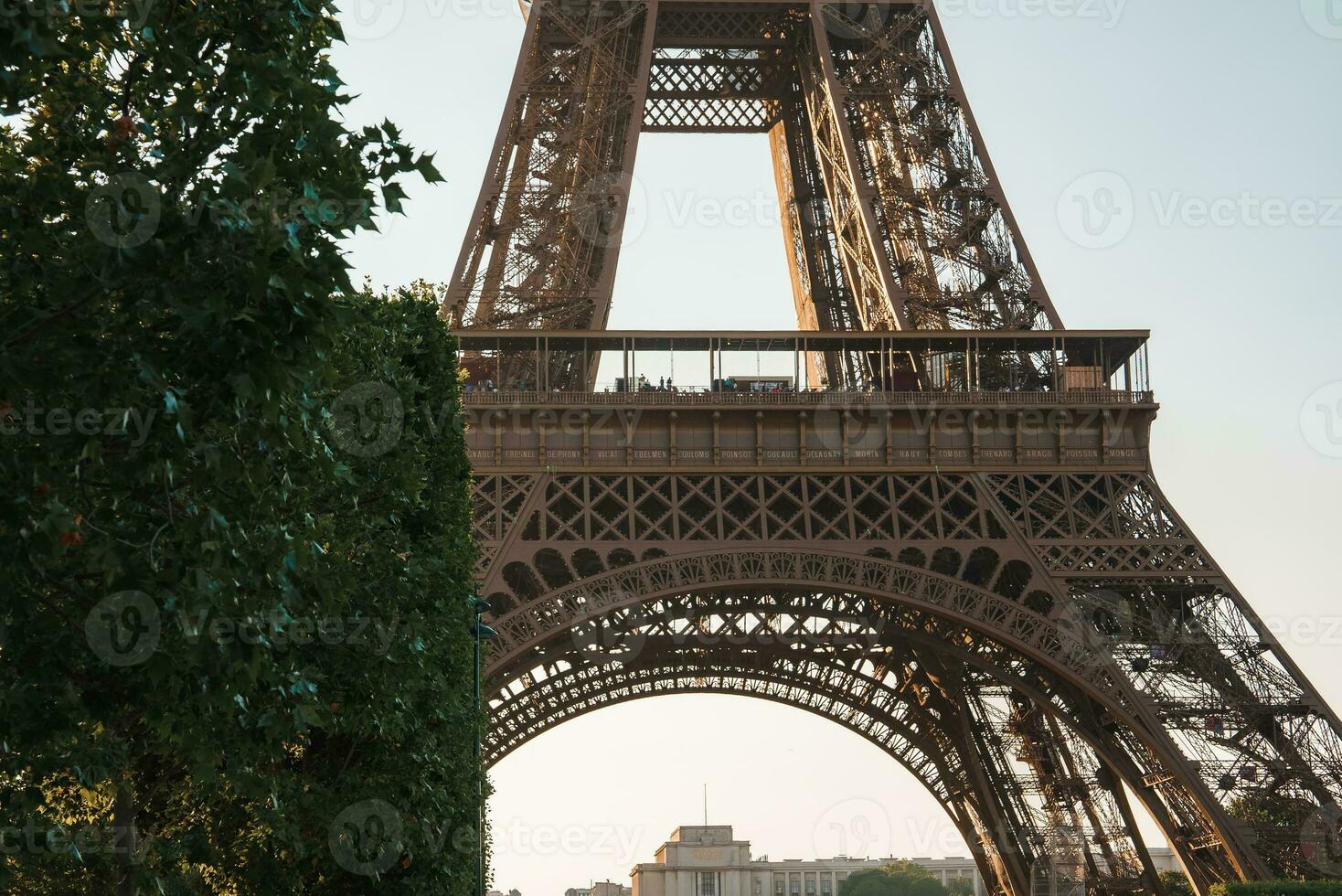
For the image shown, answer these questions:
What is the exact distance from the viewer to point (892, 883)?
12294cm

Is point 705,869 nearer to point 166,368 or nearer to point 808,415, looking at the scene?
point 808,415

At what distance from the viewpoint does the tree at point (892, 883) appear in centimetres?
12169

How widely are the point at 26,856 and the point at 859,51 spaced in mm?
42364

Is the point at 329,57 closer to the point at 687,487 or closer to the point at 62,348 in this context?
the point at 62,348

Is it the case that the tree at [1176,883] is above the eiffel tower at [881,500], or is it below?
below

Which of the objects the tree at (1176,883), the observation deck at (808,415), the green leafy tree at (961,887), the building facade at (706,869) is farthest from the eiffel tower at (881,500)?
the green leafy tree at (961,887)

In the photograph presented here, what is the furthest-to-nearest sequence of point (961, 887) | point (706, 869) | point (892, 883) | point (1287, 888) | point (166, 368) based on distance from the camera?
1. point (961, 887)
2. point (706, 869)
3. point (892, 883)
4. point (1287, 888)
5. point (166, 368)

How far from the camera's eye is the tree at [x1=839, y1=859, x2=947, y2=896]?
399 feet

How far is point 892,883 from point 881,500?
88017 mm

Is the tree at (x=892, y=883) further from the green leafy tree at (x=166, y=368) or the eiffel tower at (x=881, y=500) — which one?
the green leafy tree at (x=166, y=368)

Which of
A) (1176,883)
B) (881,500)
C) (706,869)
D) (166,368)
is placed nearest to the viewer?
(166,368)

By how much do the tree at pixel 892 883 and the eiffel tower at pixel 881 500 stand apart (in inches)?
2750

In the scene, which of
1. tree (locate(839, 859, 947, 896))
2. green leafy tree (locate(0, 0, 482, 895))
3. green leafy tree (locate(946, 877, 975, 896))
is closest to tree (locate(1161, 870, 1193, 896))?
tree (locate(839, 859, 947, 896))

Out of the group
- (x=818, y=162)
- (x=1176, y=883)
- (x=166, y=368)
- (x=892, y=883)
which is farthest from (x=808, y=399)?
(x=892, y=883)
